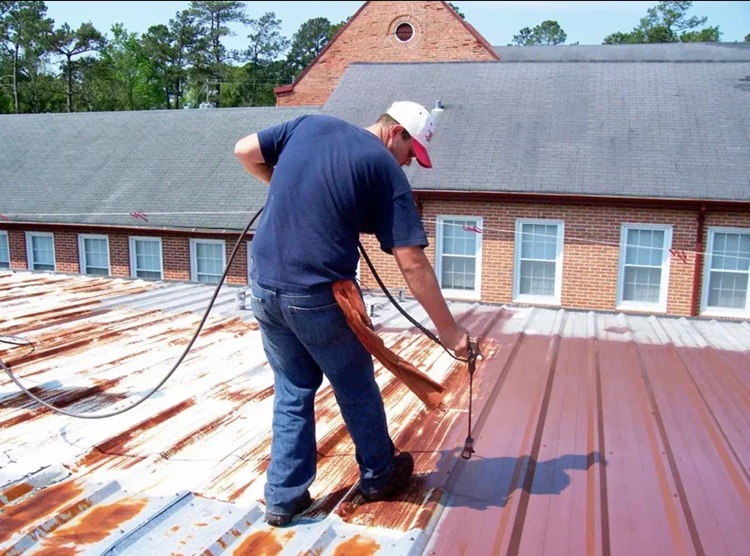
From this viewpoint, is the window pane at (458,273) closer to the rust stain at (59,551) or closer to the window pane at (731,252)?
the window pane at (731,252)

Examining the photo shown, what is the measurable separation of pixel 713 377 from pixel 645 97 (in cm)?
1121

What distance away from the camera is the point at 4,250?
18.3 metres

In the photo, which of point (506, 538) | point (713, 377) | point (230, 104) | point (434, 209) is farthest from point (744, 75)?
point (230, 104)

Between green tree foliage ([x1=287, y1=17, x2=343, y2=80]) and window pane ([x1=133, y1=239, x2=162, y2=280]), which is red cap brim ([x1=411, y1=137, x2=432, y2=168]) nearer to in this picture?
window pane ([x1=133, y1=239, x2=162, y2=280])

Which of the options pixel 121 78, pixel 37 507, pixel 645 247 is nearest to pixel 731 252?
pixel 645 247

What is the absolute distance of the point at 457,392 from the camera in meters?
4.39

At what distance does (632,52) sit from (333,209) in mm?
29173

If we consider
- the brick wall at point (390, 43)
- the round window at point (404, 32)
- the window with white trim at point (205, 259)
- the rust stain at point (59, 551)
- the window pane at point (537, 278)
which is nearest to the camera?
the rust stain at point (59, 551)

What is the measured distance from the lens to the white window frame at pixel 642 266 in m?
12.4

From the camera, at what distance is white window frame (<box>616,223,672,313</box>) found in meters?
12.4

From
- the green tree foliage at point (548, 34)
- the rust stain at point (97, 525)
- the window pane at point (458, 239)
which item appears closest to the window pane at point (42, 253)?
the window pane at point (458, 239)

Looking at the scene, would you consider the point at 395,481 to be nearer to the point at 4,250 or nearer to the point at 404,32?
the point at 4,250

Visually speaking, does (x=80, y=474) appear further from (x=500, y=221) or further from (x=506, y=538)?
(x=500, y=221)

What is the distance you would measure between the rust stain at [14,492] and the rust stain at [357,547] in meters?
1.42
